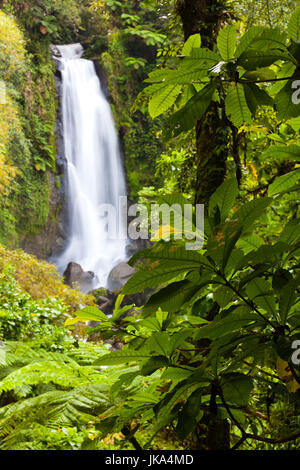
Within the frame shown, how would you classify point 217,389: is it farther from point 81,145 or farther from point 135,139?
point 135,139

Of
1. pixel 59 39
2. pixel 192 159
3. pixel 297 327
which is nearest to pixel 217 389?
pixel 297 327

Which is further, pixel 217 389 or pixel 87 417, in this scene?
pixel 87 417

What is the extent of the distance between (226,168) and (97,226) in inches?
391

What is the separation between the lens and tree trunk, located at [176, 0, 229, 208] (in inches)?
59.5

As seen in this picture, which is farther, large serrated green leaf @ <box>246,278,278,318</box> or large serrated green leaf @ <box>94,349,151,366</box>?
large serrated green leaf @ <box>94,349,151,366</box>

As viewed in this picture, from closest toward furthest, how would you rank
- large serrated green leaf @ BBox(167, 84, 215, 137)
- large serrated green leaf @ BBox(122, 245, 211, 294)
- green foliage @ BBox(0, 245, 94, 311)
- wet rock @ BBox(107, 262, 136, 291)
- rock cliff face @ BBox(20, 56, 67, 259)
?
large serrated green leaf @ BBox(122, 245, 211, 294) < large serrated green leaf @ BBox(167, 84, 215, 137) < green foliage @ BBox(0, 245, 94, 311) < wet rock @ BBox(107, 262, 136, 291) < rock cliff face @ BBox(20, 56, 67, 259)

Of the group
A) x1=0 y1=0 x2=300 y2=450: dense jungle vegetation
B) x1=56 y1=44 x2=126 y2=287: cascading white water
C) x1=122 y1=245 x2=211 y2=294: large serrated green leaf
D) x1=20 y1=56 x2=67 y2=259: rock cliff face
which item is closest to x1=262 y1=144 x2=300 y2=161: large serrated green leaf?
x1=0 y1=0 x2=300 y2=450: dense jungle vegetation

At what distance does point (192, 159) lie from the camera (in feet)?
6.64

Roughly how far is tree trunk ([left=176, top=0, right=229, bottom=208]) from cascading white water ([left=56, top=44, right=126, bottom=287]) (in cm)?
883

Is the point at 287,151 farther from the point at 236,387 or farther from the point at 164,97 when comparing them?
the point at 236,387

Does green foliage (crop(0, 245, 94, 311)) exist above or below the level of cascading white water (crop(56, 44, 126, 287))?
below

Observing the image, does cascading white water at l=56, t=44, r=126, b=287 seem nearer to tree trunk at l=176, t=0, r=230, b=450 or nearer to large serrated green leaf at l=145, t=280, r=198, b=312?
tree trunk at l=176, t=0, r=230, b=450

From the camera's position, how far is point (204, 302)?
1.07 metres

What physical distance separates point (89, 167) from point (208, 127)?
1018 centimetres
